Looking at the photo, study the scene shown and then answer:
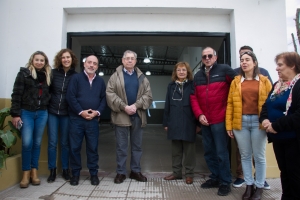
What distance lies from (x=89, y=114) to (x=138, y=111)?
670 mm

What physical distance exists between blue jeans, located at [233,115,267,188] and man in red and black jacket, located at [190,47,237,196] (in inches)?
9.9

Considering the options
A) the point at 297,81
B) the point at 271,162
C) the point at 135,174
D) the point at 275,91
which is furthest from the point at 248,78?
the point at 135,174

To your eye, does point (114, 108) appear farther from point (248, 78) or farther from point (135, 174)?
point (248, 78)

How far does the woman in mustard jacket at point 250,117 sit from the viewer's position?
2.60m

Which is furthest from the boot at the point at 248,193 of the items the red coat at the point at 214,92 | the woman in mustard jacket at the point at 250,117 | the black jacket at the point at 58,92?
the black jacket at the point at 58,92

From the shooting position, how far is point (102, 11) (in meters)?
3.92

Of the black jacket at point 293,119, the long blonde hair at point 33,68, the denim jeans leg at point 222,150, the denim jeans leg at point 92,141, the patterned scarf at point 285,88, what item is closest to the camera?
the black jacket at point 293,119

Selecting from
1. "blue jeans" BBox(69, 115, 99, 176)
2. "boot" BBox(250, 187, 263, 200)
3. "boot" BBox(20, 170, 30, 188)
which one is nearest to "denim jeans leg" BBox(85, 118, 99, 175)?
"blue jeans" BBox(69, 115, 99, 176)

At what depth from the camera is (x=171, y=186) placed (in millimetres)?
3152

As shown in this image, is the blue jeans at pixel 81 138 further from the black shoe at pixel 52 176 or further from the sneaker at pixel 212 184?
the sneaker at pixel 212 184

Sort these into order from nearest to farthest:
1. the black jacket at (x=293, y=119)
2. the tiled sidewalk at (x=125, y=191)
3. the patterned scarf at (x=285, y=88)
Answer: the black jacket at (x=293, y=119) < the patterned scarf at (x=285, y=88) < the tiled sidewalk at (x=125, y=191)

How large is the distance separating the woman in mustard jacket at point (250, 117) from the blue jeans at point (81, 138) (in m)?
1.82

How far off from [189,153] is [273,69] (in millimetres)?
1833

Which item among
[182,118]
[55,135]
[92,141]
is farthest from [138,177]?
[55,135]
